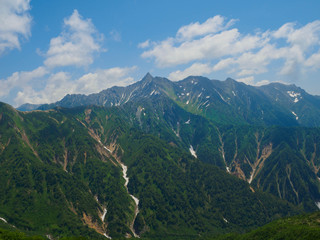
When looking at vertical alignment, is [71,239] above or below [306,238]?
above

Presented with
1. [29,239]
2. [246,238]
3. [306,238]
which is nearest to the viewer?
[306,238]

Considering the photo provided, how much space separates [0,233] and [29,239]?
18.5 metres

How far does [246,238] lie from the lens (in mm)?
190625

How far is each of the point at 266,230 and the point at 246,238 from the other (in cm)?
1635

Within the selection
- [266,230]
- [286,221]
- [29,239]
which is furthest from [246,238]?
[29,239]

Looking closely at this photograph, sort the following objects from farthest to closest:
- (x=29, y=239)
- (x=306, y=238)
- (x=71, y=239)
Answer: (x=71, y=239)
(x=29, y=239)
(x=306, y=238)

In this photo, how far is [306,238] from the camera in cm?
14362

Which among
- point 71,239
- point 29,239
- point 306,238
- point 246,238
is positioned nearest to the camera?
point 306,238

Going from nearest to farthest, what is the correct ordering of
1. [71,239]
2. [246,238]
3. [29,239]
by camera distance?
[29,239]
[71,239]
[246,238]

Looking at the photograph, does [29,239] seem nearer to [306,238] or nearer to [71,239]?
[71,239]

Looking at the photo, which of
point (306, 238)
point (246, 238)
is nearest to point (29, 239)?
point (246, 238)

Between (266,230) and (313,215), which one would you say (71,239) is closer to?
(266,230)

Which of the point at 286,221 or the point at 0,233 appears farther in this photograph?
the point at 286,221

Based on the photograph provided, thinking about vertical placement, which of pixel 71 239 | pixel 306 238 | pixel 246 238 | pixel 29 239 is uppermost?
pixel 29 239
